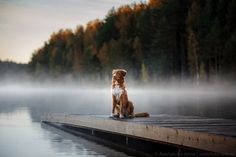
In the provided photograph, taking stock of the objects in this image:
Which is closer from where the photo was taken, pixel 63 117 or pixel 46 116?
pixel 63 117

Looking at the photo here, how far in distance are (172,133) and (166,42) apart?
6125cm

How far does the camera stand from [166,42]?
7381cm

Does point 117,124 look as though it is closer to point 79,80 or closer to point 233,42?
Result: point 233,42

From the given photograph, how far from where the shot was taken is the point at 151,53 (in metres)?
78.6

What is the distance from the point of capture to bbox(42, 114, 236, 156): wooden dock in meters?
11.4

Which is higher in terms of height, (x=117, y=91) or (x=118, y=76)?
(x=118, y=76)

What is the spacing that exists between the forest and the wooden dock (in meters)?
40.2

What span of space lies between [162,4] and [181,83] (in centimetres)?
1017

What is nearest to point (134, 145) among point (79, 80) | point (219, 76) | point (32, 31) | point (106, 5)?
point (219, 76)

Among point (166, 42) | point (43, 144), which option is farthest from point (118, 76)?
point (166, 42)

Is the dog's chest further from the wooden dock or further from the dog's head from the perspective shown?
the wooden dock

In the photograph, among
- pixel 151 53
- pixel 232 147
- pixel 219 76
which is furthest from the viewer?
pixel 151 53

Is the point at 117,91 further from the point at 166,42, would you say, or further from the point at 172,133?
the point at 166,42

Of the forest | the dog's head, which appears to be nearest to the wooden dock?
the dog's head
